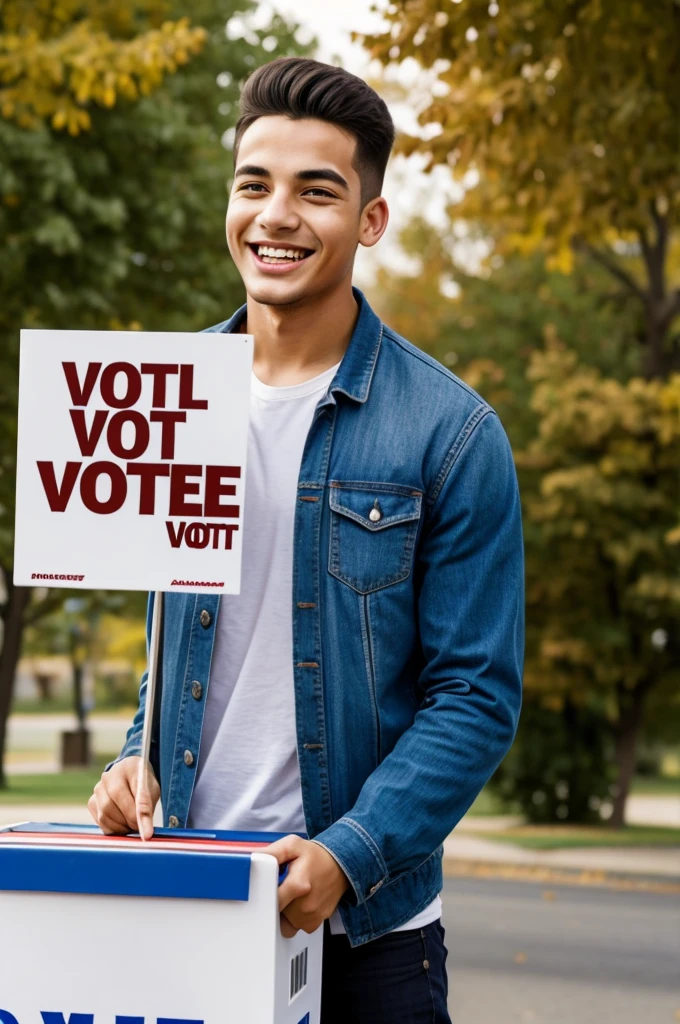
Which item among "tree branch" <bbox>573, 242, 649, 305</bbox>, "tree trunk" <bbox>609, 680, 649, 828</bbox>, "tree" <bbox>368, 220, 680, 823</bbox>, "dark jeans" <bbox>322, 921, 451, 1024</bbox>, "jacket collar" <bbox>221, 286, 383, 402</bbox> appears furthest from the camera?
"tree trunk" <bbox>609, 680, 649, 828</bbox>

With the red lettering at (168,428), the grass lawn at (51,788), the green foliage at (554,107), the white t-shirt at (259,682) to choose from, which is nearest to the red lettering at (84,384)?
the red lettering at (168,428)

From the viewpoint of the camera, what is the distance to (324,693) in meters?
2.42

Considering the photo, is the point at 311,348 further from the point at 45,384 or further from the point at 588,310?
the point at 588,310

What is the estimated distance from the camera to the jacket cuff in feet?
7.24

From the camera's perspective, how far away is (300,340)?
8.56 ft

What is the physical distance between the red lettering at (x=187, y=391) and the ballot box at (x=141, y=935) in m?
0.62

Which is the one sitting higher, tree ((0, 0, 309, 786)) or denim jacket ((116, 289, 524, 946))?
tree ((0, 0, 309, 786))

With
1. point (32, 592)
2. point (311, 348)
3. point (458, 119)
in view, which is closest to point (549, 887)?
point (458, 119)

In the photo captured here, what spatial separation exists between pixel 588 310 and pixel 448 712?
21.7m

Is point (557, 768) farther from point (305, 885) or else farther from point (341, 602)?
point (305, 885)

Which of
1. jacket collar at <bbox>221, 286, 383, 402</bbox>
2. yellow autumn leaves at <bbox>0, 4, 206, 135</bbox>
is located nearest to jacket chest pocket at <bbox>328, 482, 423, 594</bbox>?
jacket collar at <bbox>221, 286, 383, 402</bbox>

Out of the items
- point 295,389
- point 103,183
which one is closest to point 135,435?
point 295,389

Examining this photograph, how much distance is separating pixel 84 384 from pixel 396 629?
60 centimetres

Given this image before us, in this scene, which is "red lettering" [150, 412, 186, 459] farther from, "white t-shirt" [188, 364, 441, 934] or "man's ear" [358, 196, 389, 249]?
"man's ear" [358, 196, 389, 249]
